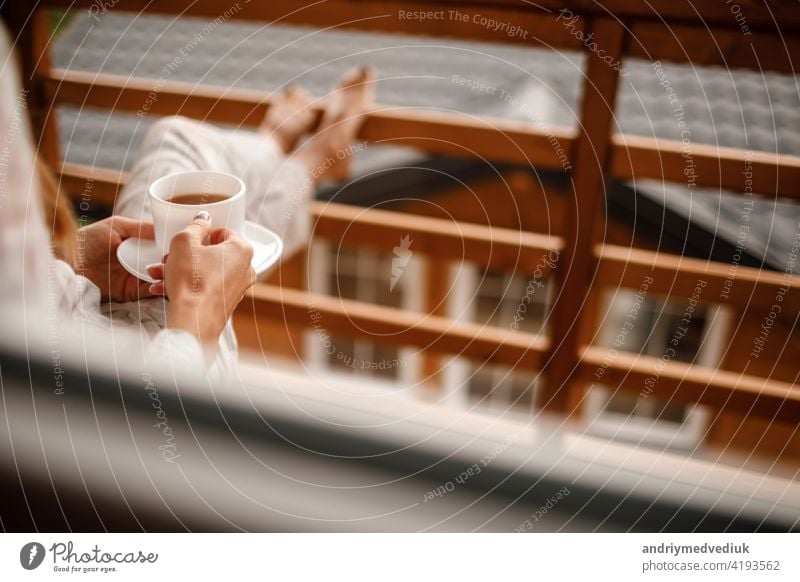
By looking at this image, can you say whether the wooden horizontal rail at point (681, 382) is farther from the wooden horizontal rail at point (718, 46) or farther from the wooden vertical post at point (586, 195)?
the wooden horizontal rail at point (718, 46)

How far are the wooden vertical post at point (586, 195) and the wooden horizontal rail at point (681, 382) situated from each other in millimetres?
32

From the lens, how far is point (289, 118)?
0.68 m

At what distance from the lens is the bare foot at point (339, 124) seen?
636mm

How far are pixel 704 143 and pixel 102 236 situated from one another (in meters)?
0.51

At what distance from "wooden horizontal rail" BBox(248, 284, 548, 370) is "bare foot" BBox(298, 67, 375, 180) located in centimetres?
15

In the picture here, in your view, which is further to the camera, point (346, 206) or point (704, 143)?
point (346, 206)

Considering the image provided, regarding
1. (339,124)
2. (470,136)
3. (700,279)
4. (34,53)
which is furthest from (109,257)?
(700,279)

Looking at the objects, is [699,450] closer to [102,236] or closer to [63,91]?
[102,236]

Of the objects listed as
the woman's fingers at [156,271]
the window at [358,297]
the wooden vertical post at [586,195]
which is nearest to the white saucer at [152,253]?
the woman's fingers at [156,271]

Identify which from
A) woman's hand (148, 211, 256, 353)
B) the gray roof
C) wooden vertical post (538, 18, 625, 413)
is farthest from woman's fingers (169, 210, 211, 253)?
wooden vertical post (538, 18, 625, 413)

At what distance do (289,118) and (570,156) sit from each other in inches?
12.0

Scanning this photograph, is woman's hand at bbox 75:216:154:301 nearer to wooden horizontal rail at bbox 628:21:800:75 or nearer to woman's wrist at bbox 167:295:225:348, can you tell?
woman's wrist at bbox 167:295:225:348

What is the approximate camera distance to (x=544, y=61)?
60cm
